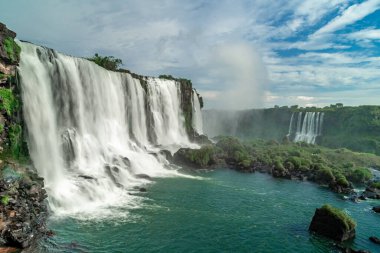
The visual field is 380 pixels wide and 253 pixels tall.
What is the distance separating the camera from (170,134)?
5972 centimetres

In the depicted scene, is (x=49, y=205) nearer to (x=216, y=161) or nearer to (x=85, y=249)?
(x=85, y=249)

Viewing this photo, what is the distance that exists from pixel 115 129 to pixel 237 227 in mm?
23864

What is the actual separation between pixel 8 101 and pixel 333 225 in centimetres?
2504

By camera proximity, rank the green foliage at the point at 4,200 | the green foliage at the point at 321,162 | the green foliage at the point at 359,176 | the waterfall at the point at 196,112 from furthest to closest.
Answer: the waterfall at the point at 196,112 → the green foliage at the point at 359,176 → the green foliage at the point at 321,162 → the green foliage at the point at 4,200

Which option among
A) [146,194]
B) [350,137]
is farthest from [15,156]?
[350,137]

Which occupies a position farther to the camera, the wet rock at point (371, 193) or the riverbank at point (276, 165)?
the riverbank at point (276, 165)

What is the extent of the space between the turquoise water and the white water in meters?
3.52

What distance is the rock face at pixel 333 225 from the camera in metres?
23.4

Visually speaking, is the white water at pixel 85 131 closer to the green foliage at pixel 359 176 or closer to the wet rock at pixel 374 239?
the wet rock at pixel 374 239

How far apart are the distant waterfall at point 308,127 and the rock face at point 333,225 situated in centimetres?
7082

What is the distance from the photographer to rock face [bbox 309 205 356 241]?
76.6 ft

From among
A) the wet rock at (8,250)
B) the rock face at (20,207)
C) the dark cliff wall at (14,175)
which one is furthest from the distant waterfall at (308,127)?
the wet rock at (8,250)

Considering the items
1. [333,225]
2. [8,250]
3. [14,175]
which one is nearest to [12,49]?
[14,175]

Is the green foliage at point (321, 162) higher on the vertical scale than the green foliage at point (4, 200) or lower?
lower
